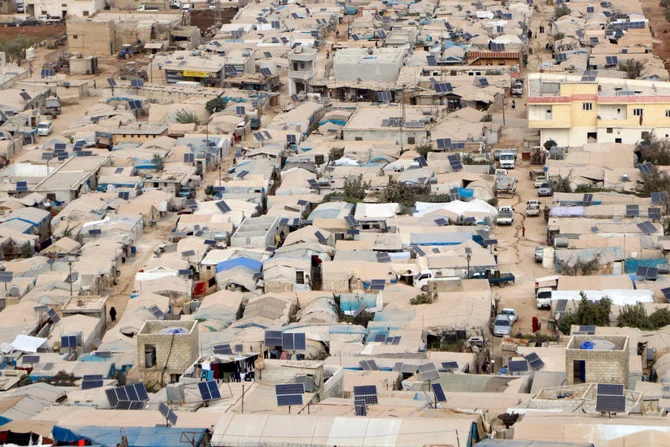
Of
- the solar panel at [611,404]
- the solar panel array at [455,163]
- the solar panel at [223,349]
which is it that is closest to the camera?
A: the solar panel at [611,404]

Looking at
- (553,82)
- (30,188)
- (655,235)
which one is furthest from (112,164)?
(655,235)

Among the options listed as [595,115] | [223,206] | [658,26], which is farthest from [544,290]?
[658,26]

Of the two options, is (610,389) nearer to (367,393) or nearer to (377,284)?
(367,393)

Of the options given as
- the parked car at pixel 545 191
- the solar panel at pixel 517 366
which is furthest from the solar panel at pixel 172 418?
the parked car at pixel 545 191

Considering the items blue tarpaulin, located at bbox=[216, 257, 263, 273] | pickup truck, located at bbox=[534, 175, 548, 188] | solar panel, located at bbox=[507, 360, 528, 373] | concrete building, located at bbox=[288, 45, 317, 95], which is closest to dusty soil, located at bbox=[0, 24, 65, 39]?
concrete building, located at bbox=[288, 45, 317, 95]

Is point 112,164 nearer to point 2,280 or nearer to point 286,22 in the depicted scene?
point 2,280

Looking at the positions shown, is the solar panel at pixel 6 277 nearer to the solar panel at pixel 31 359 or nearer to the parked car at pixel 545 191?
the solar panel at pixel 31 359

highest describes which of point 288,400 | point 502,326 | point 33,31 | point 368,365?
point 288,400
